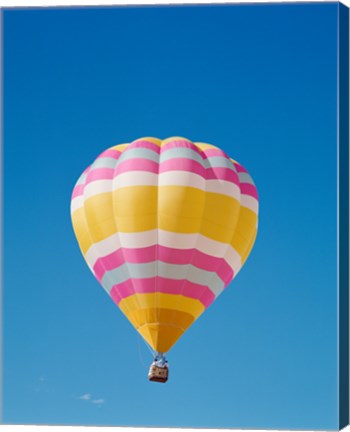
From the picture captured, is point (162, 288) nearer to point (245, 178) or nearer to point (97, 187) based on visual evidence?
point (97, 187)

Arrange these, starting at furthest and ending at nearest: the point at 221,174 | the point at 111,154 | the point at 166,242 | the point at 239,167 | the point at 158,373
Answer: the point at 239,167
the point at 111,154
the point at 221,174
the point at 166,242
the point at 158,373

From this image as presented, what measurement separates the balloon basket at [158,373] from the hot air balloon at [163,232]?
0.05 ft

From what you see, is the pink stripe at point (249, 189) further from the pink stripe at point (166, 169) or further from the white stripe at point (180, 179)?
the white stripe at point (180, 179)

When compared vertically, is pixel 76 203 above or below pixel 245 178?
below

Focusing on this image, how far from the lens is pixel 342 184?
17.0 metres

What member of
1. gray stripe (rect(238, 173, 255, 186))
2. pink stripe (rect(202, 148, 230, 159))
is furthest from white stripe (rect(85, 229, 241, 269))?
pink stripe (rect(202, 148, 230, 159))

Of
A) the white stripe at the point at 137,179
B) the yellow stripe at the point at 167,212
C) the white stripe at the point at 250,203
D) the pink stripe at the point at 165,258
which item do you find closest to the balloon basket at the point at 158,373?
the pink stripe at the point at 165,258

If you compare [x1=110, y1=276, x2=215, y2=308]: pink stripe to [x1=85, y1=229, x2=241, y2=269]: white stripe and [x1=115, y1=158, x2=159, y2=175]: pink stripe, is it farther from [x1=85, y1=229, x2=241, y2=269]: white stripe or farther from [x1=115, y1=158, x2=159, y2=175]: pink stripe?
[x1=115, y1=158, x2=159, y2=175]: pink stripe

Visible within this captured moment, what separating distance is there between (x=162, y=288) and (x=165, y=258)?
504mm

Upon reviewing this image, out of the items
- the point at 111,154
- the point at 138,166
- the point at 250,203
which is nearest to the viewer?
the point at 138,166

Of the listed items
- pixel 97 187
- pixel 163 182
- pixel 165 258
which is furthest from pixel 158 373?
pixel 97 187

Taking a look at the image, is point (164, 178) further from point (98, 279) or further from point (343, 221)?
point (343, 221)

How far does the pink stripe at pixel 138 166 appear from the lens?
67.0 feet

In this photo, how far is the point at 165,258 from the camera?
20.1m
